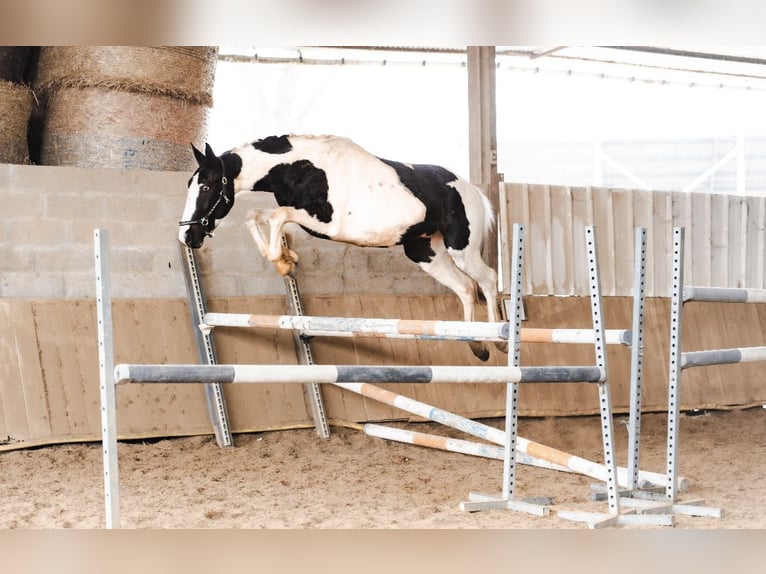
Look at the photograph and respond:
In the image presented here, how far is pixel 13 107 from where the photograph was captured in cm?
418

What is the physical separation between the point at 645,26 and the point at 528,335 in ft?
6.43

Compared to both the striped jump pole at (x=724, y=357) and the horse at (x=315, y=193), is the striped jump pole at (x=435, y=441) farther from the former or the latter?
the striped jump pole at (x=724, y=357)

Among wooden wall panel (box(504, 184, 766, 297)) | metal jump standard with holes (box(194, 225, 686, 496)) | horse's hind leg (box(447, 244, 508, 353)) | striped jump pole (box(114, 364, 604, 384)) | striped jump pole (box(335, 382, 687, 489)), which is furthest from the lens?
wooden wall panel (box(504, 184, 766, 297))

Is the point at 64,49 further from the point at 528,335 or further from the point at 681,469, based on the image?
the point at 681,469

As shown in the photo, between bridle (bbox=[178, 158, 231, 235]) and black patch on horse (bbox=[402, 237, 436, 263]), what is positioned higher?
bridle (bbox=[178, 158, 231, 235])

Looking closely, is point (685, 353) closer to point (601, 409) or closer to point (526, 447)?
point (601, 409)

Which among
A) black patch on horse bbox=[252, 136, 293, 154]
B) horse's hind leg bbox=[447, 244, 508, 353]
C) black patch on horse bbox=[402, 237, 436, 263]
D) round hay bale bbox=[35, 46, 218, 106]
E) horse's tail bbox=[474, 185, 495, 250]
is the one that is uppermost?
round hay bale bbox=[35, 46, 218, 106]

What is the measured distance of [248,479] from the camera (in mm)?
3602

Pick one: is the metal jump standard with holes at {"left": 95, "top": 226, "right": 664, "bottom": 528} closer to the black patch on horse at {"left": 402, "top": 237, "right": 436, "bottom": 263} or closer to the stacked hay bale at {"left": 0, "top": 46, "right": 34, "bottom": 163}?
the black patch on horse at {"left": 402, "top": 237, "right": 436, "bottom": 263}

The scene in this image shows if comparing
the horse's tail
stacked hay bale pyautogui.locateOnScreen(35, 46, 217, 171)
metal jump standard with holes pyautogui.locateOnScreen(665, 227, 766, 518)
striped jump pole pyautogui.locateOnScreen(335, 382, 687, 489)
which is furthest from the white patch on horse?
metal jump standard with holes pyautogui.locateOnScreen(665, 227, 766, 518)

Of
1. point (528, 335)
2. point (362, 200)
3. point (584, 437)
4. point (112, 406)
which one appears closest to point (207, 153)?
point (362, 200)

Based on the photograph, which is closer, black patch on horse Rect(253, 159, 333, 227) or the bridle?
the bridle

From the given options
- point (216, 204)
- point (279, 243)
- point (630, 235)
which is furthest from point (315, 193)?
point (630, 235)

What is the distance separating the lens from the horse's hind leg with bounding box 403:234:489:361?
4086mm
